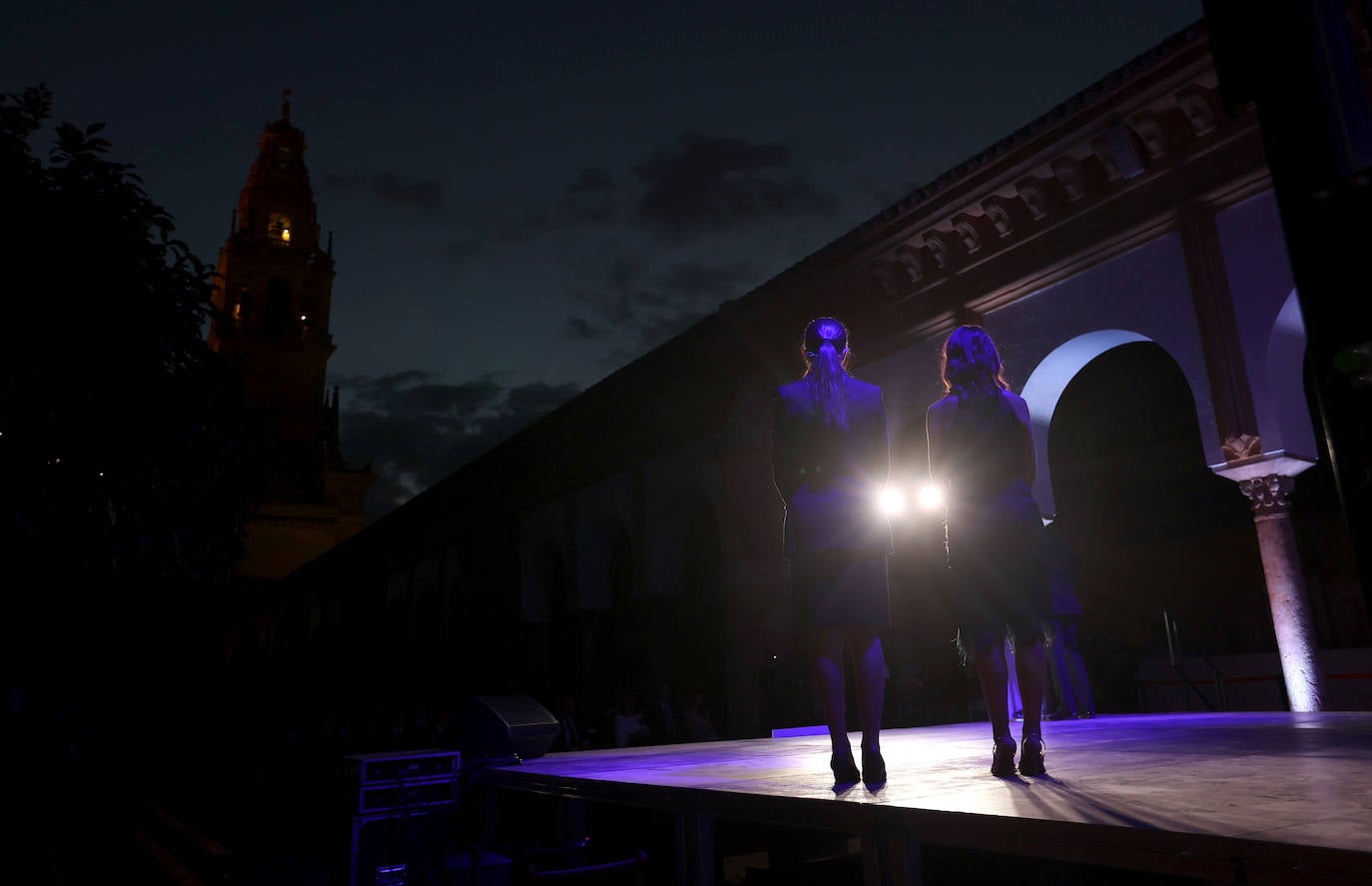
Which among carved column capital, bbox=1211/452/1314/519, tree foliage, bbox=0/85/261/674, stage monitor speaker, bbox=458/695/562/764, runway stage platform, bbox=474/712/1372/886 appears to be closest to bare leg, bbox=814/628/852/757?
runway stage platform, bbox=474/712/1372/886

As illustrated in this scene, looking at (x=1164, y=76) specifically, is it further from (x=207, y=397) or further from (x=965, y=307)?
(x=207, y=397)

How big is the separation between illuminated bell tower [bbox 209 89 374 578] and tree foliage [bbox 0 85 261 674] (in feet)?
111

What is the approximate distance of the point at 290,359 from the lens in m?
40.6

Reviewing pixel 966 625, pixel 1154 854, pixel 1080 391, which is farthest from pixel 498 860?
pixel 1080 391

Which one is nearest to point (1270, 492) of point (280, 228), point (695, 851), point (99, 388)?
point (695, 851)

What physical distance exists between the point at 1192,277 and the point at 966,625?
5.99 metres

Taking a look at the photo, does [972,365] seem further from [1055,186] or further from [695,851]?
[1055,186]

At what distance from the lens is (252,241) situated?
41125mm

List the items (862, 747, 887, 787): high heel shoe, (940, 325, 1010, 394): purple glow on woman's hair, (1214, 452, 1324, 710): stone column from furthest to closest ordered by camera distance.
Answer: (1214, 452, 1324, 710): stone column, (940, 325, 1010, 394): purple glow on woman's hair, (862, 747, 887, 787): high heel shoe

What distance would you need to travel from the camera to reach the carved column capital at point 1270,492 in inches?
296

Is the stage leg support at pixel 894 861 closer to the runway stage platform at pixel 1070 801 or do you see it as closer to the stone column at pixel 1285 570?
the runway stage platform at pixel 1070 801

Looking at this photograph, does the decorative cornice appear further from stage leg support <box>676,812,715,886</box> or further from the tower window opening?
the tower window opening

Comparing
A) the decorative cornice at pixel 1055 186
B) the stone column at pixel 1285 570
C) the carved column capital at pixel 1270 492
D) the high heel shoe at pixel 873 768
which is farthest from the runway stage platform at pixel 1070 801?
the decorative cornice at pixel 1055 186

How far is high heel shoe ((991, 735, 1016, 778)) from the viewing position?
10.9 ft
